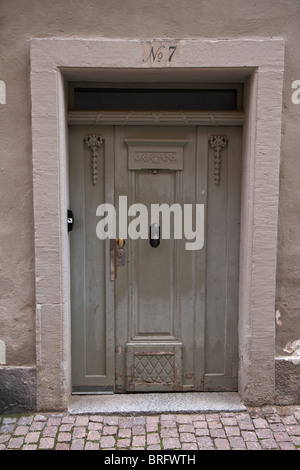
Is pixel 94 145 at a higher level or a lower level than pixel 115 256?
higher

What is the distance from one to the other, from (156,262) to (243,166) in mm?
1103

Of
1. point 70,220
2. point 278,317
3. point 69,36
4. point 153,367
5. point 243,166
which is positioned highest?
point 69,36

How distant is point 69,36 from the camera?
330 centimetres

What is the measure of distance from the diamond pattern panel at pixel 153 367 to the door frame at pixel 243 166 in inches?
23.8

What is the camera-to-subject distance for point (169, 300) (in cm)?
384

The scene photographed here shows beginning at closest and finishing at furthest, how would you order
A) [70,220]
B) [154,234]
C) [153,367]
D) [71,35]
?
[71,35] < [70,220] < [154,234] < [153,367]

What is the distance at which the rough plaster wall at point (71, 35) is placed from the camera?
10.8 ft

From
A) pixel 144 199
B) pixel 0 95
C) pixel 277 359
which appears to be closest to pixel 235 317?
pixel 277 359

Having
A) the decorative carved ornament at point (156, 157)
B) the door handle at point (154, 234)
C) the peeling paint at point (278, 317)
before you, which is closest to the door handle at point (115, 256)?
the door handle at point (154, 234)

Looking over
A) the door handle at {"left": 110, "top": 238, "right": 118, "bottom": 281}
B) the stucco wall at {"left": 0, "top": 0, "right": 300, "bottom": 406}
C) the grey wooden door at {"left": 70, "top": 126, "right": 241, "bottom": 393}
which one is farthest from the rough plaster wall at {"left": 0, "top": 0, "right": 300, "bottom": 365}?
the door handle at {"left": 110, "top": 238, "right": 118, "bottom": 281}

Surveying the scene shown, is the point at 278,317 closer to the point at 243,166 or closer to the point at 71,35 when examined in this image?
the point at 243,166

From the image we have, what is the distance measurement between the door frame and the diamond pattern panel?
1.98 ft

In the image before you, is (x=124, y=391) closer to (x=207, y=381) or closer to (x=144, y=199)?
(x=207, y=381)

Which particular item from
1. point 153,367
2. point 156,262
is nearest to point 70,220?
point 156,262
